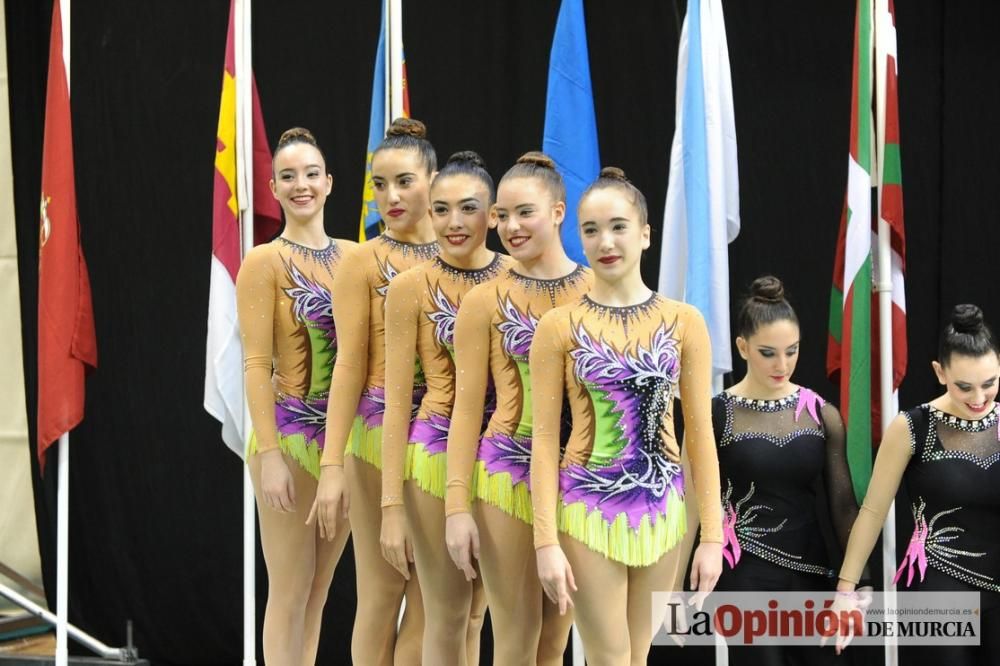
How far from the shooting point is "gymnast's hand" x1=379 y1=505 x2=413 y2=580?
3.09 m

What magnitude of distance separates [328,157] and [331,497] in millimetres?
2621

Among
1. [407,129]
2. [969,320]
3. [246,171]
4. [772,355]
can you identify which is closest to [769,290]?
[772,355]

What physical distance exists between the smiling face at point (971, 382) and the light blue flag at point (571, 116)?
1246 mm

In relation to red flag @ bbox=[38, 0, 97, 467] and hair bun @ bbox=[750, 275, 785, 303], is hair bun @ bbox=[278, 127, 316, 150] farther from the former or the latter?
hair bun @ bbox=[750, 275, 785, 303]

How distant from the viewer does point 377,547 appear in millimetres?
3416

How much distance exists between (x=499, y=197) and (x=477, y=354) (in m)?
0.37

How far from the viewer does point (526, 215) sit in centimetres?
300

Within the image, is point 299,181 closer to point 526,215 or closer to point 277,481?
point 277,481

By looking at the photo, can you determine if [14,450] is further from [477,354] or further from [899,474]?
[899,474]

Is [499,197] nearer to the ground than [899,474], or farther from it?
farther from it

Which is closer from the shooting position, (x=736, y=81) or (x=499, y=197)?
(x=499, y=197)

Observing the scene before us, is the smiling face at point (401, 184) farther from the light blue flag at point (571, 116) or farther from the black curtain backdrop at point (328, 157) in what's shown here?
the black curtain backdrop at point (328, 157)

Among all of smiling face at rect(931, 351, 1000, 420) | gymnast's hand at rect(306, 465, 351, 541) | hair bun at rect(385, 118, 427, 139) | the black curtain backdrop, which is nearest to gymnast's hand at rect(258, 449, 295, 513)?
gymnast's hand at rect(306, 465, 351, 541)

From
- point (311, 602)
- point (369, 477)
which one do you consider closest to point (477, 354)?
point (369, 477)
